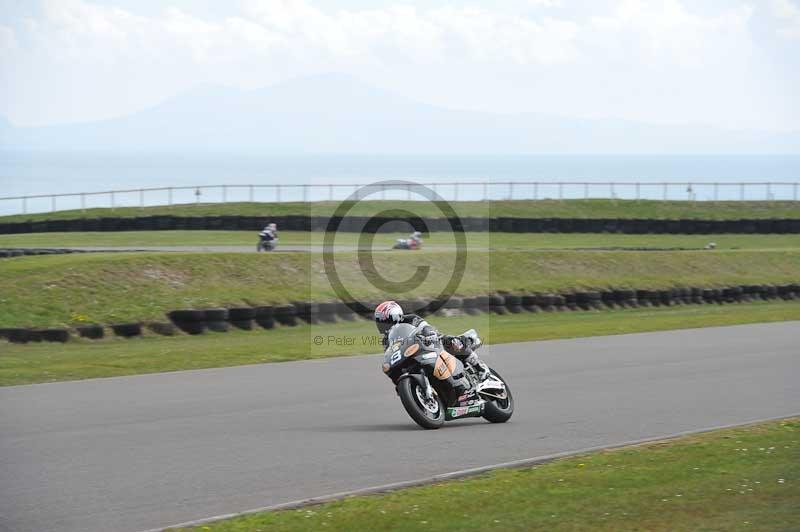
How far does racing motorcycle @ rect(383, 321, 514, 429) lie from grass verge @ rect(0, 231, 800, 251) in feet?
95.5

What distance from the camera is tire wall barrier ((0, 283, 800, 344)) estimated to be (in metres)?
20.8

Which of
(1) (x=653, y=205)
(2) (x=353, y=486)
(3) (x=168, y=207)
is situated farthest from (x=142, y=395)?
(1) (x=653, y=205)

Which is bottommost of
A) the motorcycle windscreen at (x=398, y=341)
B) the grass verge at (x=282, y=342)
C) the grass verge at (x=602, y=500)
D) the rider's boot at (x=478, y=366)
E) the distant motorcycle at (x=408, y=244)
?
the grass verge at (x=282, y=342)

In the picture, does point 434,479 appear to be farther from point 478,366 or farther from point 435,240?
point 435,240

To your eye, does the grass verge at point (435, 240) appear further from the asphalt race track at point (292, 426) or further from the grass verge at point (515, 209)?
the asphalt race track at point (292, 426)

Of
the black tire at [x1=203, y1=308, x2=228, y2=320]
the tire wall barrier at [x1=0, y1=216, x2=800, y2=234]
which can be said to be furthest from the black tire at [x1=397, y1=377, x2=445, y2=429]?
the tire wall barrier at [x1=0, y1=216, x2=800, y2=234]

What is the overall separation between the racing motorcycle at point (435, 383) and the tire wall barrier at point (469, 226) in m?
36.3

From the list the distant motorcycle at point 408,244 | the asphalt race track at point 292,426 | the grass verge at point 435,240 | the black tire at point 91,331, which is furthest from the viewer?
the grass verge at point 435,240

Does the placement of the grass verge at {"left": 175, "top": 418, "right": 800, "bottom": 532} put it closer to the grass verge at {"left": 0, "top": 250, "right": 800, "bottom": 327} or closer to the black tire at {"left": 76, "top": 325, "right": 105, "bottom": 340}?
the black tire at {"left": 76, "top": 325, "right": 105, "bottom": 340}

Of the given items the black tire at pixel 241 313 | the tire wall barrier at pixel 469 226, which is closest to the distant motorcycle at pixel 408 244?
the tire wall barrier at pixel 469 226

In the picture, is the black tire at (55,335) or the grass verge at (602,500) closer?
the grass verge at (602,500)

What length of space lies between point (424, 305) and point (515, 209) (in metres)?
30.2

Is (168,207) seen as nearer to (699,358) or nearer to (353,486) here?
(699,358)

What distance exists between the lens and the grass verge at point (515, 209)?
52.7 m
